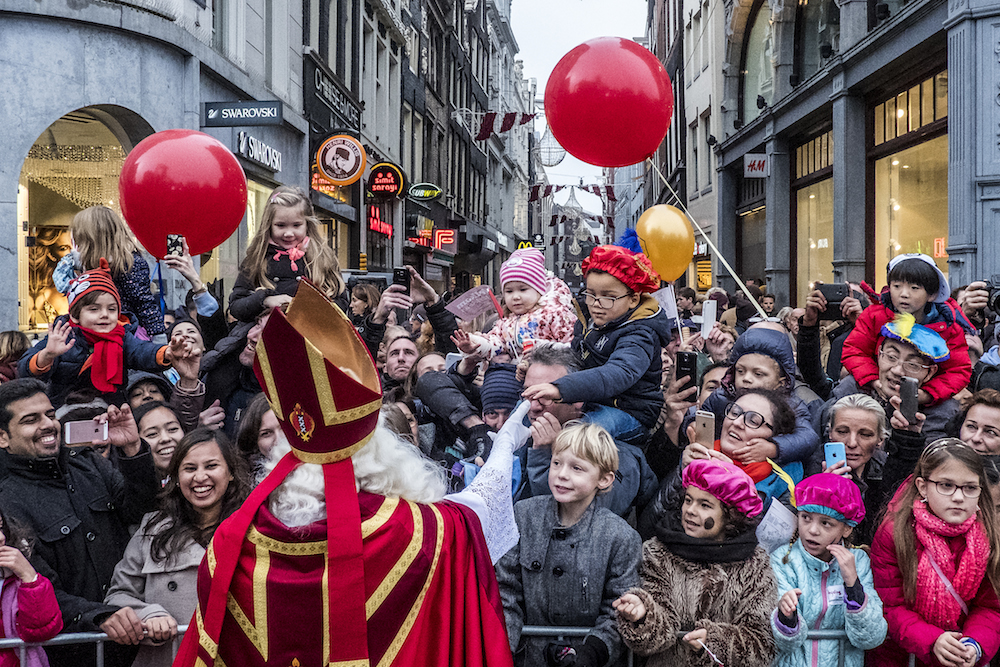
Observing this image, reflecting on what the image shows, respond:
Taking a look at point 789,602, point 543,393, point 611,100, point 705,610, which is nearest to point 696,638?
point 705,610

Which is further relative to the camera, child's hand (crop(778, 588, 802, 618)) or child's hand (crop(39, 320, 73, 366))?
child's hand (crop(39, 320, 73, 366))

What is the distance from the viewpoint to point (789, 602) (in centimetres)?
275

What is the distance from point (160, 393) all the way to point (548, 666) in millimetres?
2646

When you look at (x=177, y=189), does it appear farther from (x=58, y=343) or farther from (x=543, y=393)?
(x=543, y=393)

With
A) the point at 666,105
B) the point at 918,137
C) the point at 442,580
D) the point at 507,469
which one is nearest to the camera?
the point at 442,580

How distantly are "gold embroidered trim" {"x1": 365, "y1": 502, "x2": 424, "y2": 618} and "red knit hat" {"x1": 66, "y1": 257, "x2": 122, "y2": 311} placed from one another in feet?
9.85

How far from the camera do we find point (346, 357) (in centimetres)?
203

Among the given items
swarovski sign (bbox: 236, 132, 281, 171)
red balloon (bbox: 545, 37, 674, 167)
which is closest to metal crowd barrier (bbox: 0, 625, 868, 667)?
red balloon (bbox: 545, 37, 674, 167)

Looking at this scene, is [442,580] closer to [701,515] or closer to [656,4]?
[701,515]

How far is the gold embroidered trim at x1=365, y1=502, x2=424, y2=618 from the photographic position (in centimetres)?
205

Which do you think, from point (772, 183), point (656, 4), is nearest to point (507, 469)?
point (772, 183)

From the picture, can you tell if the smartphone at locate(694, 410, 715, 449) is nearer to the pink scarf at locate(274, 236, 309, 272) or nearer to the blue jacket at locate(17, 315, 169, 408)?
the pink scarf at locate(274, 236, 309, 272)

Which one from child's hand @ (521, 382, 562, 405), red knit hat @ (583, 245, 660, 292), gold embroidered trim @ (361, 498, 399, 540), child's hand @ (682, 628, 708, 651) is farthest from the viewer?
red knit hat @ (583, 245, 660, 292)

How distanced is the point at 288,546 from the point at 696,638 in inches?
56.4
